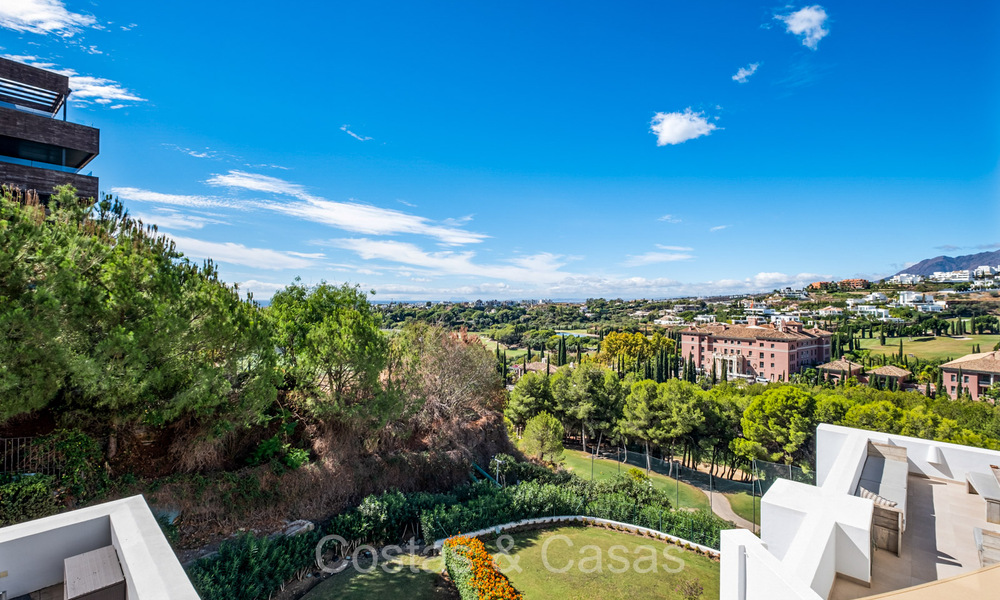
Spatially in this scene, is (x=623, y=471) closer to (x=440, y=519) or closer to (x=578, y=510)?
(x=578, y=510)

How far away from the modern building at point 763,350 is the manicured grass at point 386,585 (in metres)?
52.5

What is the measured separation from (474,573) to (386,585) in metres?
2.24

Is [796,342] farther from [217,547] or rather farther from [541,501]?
[217,547]

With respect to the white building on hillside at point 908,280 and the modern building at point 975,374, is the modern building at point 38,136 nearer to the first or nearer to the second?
the modern building at point 975,374

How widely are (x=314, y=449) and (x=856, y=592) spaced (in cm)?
1199

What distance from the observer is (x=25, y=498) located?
7121 millimetres

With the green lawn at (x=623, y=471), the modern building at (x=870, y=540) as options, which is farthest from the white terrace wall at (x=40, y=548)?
the green lawn at (x=623, y=471)

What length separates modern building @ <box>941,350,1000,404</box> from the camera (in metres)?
35.7

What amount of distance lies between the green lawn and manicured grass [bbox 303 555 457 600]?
27.6 ft

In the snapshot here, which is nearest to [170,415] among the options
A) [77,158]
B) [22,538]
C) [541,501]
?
[22,538]

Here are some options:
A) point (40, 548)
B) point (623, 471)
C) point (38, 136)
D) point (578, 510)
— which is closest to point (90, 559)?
point (40, 548)

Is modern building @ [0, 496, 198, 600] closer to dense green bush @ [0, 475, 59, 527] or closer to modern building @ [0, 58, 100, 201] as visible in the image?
dense green bush @ [0, 475, 59, 527]

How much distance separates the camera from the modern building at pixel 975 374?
117 feet

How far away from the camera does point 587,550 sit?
36.1ft
